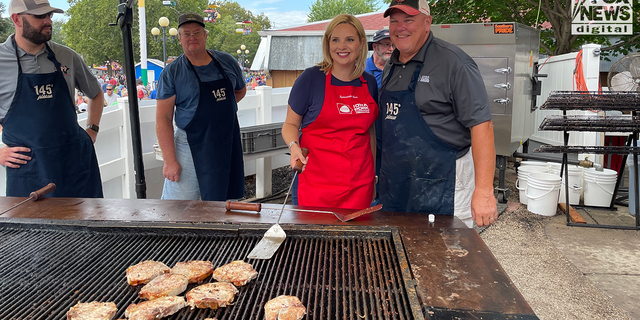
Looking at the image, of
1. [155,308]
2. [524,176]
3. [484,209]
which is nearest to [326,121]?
[484,209]

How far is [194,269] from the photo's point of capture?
1595 millimetres

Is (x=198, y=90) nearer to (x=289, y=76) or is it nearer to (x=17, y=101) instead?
(x=17, y=101)

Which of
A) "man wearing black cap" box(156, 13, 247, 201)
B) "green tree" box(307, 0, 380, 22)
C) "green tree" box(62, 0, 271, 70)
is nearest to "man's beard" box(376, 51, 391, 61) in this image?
"man wearing black cap" box(156, 13, 247, 201)

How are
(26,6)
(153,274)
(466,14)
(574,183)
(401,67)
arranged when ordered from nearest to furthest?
(153,274) < (401,67) < (26,6) < (574,183) < (466,14)

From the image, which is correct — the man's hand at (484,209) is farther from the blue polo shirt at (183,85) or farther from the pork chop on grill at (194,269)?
the blue polo shirt at (183,85)

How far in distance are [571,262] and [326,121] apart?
116 inches

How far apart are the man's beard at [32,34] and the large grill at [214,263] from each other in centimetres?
149

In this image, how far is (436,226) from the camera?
1.92 m

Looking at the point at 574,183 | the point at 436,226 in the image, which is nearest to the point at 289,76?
the point at 574,183

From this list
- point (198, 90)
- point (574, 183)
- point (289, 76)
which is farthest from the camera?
point (289, 76)

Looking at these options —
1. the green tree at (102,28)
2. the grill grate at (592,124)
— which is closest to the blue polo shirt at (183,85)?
the grill grate at (592,124)

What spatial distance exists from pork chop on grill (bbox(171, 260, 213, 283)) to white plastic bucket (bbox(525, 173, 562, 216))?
4.97 metres

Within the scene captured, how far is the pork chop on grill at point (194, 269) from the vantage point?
1.57 metres

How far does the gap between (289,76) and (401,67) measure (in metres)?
14.2
